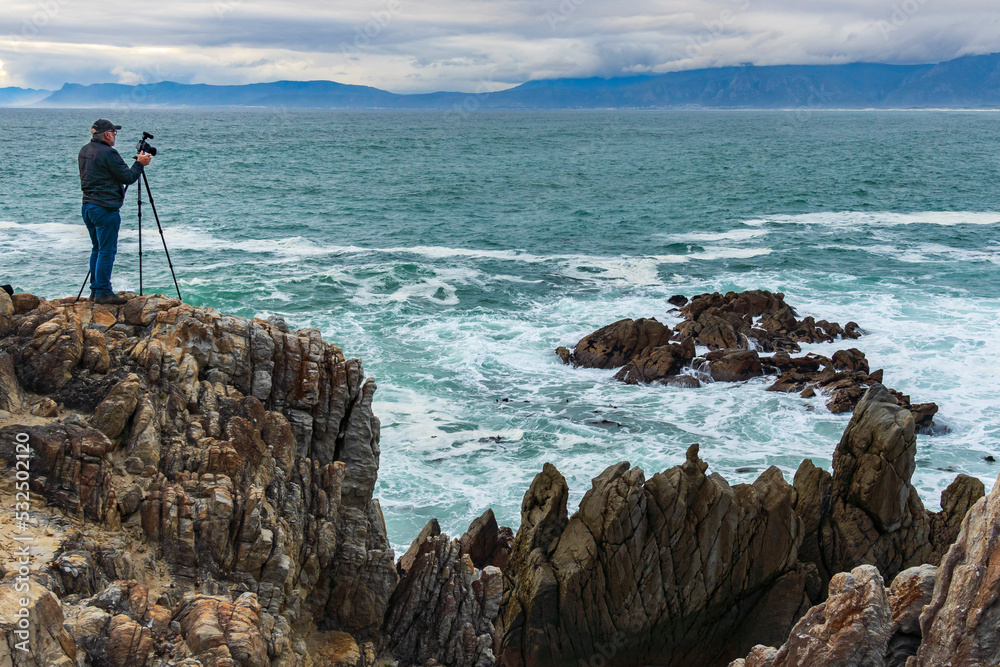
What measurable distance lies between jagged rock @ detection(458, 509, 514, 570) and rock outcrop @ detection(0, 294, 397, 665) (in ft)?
17.0

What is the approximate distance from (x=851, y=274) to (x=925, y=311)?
22.3 ft

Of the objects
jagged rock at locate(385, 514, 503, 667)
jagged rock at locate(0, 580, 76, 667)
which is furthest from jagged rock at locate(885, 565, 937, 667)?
jagged rock at locate(0, 580, 76, 667)

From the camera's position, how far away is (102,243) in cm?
1062

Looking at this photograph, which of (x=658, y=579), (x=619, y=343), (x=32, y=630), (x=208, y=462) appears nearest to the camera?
(x=32, y=630)

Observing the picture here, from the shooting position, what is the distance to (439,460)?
20.8 m

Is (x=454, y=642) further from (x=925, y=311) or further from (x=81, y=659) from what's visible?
(x=925, y=311)

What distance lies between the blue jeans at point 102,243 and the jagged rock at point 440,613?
5337mm

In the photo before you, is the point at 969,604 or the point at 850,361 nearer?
the point at 969,604

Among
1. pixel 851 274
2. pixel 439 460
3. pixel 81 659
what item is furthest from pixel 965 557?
pixel 851 274

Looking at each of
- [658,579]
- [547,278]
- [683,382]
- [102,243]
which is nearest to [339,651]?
[102,243]

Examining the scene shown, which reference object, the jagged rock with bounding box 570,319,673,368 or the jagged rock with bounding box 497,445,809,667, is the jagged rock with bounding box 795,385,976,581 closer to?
the jagged rock with bounding box 497,445,809,667

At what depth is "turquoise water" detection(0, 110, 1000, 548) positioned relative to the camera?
21672mm

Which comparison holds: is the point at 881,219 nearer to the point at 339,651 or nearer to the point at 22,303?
the point at 339,651

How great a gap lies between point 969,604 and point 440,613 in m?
5.23
